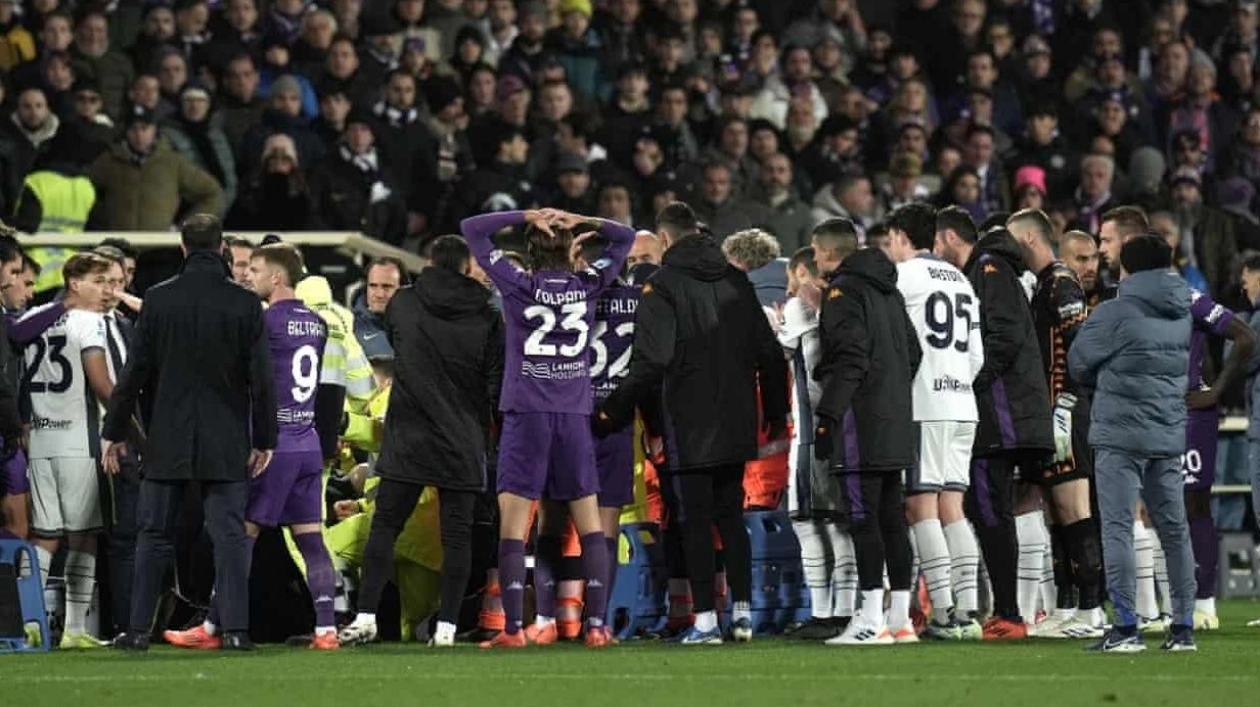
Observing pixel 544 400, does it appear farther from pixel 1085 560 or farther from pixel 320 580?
pixel 1085 560

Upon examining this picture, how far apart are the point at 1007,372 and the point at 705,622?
2014 mm

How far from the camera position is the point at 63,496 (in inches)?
523

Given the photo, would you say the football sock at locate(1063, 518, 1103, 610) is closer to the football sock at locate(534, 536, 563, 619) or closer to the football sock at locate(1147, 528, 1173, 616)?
the football sock at locate(1147, 528, 1173, 616)

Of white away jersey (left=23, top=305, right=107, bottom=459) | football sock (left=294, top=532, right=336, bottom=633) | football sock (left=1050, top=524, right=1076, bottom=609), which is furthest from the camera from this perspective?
football sock (left=1050, top=524, right=1076, bottom=609)

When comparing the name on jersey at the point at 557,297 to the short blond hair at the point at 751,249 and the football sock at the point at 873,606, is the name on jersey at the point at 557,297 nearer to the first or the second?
the short blond hair at the point at 751,249

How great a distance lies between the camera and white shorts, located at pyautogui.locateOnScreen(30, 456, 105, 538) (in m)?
13.3

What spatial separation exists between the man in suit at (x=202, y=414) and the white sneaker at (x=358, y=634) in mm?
626

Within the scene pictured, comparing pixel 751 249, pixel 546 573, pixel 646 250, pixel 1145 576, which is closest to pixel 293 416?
pixel 546 573

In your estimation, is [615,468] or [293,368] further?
[615,468]

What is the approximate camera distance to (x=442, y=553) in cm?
1305

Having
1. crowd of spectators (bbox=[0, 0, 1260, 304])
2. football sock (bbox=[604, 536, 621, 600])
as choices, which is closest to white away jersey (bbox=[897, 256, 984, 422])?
football sock (bbox=[604, 536, 621, 600])

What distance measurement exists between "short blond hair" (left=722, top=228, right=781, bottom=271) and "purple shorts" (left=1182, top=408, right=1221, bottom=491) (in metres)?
2.71

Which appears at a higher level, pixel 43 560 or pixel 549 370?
pixel 549 370

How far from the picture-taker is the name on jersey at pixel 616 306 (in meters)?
13.2
